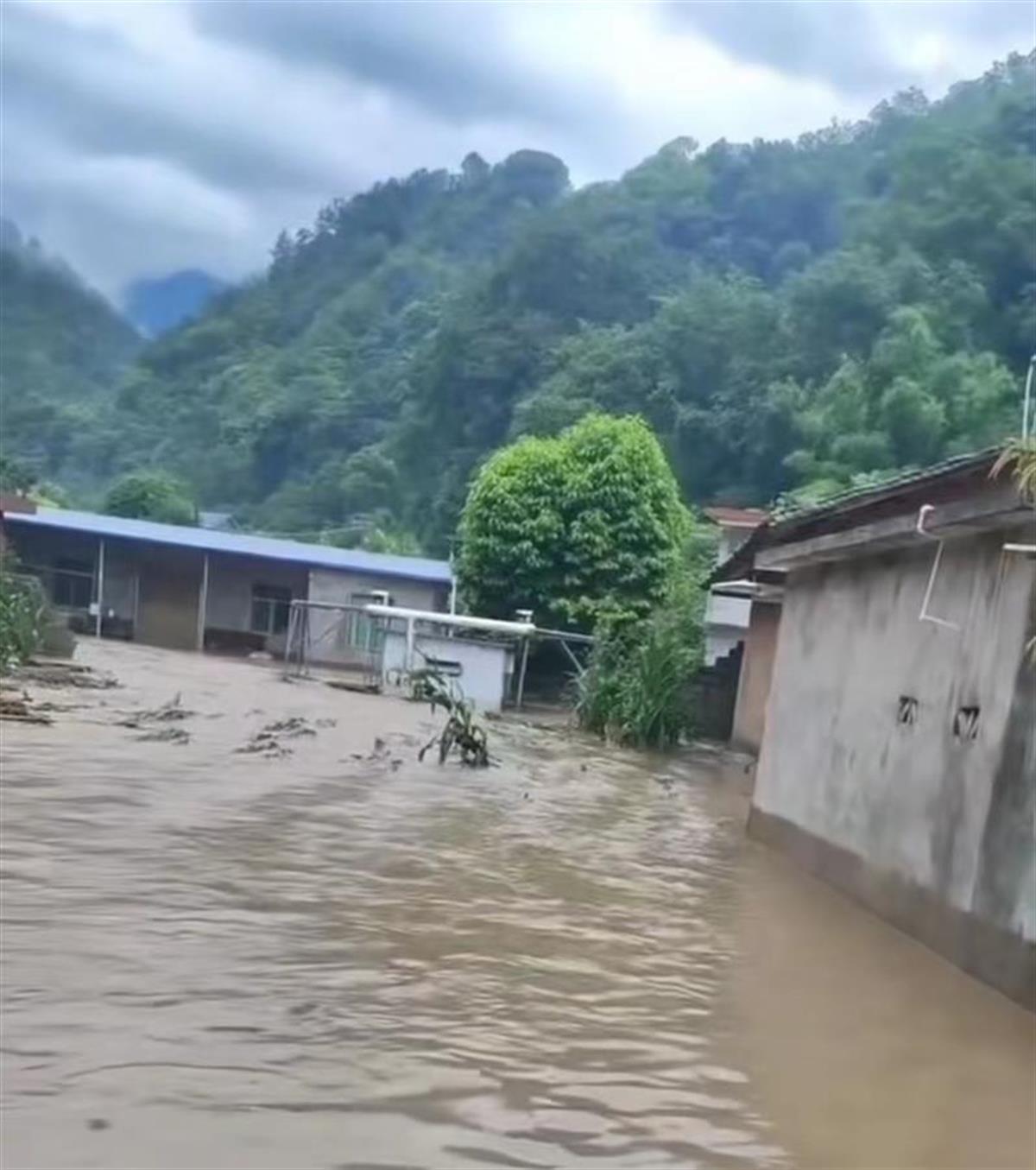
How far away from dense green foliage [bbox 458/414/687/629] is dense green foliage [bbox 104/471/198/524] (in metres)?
20.6

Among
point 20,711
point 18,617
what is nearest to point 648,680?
point 20,711

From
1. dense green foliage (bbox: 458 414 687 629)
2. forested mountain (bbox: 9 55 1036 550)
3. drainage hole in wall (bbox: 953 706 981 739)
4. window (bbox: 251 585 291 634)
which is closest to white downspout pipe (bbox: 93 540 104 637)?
window (bbox: 251 585 291 634)

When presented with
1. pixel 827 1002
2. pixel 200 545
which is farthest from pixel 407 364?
pixel 827 1002

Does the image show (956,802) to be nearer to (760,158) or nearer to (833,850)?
(833,850)

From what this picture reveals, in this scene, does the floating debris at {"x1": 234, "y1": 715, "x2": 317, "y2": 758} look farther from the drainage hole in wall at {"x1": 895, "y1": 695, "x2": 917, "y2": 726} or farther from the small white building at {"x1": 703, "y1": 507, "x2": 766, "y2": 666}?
the small white building at {"x1": 703, "y1": 507, "x2": 766, "y2": 666}

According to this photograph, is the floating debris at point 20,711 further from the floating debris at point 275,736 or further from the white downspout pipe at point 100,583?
the white downspout pipe at point 100,583

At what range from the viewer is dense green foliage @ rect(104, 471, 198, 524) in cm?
4641

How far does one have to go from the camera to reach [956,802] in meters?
6.93

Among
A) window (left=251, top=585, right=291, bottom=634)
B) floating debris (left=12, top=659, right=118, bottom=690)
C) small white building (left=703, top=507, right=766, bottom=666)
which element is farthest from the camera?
window (left=251, top=585, right=291, bottom=634)

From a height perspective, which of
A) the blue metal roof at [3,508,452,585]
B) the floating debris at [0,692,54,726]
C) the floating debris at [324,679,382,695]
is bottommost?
the floating debris at [324,679,382,695]

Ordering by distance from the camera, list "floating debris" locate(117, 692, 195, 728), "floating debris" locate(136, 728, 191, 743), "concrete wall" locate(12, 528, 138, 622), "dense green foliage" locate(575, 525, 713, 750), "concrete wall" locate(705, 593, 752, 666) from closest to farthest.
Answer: "floating debris" locate(136, 728, 191, 743)
"floating debris" locate(117, 692, 195, 728)
"dense green foliage" locate(575, 525, 713, 750)
"concrete wall" locate(705, 593, 752, 666)
"concrete wall" locate(12, 528, 138, 622)

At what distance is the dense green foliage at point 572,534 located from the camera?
90.4 feet

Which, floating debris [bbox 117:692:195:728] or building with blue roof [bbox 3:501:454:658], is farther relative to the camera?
building with blue roof [bbox 3:501:454:658]

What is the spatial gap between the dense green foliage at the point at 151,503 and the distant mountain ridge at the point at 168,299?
83.4 ft
